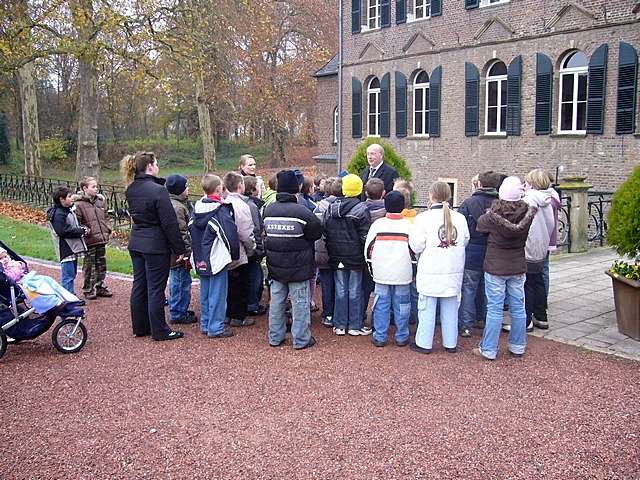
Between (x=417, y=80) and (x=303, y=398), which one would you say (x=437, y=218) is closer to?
(x=303, y=398)

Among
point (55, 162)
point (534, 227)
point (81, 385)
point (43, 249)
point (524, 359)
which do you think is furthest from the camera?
point (55, 162)

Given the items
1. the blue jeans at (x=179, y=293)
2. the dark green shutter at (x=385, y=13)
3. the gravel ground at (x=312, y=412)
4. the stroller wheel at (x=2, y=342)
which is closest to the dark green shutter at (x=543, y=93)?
the dark green shutter at (x=385, y=13)

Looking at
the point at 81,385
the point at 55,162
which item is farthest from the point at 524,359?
the point at 55,162

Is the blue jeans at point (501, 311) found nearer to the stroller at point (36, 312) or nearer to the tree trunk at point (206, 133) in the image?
the stroller at point (36, 312)

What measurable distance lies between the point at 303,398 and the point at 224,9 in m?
24.7

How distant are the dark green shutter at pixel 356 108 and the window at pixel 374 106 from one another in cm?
40

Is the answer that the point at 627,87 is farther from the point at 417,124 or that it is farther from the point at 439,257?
the point at 439,257

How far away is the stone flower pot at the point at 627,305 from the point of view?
658cm

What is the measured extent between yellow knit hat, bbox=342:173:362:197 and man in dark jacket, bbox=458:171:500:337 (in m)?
1.17

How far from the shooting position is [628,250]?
22.1 feet

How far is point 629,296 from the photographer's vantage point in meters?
6.66

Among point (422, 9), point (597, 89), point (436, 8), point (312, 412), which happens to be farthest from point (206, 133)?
point (312, 412)

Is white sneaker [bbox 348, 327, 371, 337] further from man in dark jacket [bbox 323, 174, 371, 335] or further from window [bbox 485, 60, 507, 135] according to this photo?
window [bbox 485, 60, 507, 135]

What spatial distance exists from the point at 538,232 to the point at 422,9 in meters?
18.6
